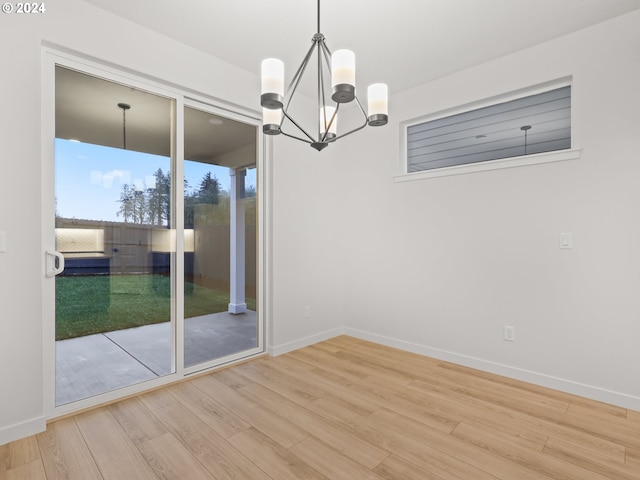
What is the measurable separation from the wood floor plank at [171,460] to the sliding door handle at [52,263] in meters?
1.21

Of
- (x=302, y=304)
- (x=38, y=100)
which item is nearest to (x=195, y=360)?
(x=302, y=304)

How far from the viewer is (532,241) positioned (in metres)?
2.77

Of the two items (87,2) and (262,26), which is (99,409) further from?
(262,26)

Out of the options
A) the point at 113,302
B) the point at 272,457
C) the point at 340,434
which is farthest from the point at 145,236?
the point at 340,434

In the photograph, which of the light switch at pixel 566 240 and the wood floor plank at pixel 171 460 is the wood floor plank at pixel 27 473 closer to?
the wood floor plank at pixel 171 460

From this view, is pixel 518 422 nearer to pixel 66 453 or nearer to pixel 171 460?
pixel 171 460

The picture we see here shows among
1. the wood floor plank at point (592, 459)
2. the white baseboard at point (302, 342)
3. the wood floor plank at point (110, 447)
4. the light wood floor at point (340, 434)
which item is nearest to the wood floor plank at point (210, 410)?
the light wood floor at point (340, 434)

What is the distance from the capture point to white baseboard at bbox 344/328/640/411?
7.90 feet

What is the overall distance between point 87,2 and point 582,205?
384cm

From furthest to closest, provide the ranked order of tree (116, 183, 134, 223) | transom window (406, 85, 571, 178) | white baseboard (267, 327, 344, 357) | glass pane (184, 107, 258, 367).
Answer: white baseboard (267, 327, 344, 357)
glass pane (184, 107, 258, 367)
transom window (406, 85, 571, 178)
tree (116, 183, 134, 223)

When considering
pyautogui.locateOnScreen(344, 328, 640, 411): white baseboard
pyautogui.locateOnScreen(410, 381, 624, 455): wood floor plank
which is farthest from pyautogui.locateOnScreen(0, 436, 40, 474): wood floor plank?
pyautogui.locateOnScreen(344, 328, 640, 411): white baseboard

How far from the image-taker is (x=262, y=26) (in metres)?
2.51

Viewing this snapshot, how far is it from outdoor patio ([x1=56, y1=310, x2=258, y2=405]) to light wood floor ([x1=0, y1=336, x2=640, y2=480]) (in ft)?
0.60

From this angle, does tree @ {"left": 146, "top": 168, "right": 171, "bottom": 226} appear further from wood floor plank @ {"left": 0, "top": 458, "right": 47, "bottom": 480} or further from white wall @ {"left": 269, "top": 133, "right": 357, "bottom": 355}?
wood floor plank @ {"left": 0, "top": 458, "right": 47, "bottom": 480}
